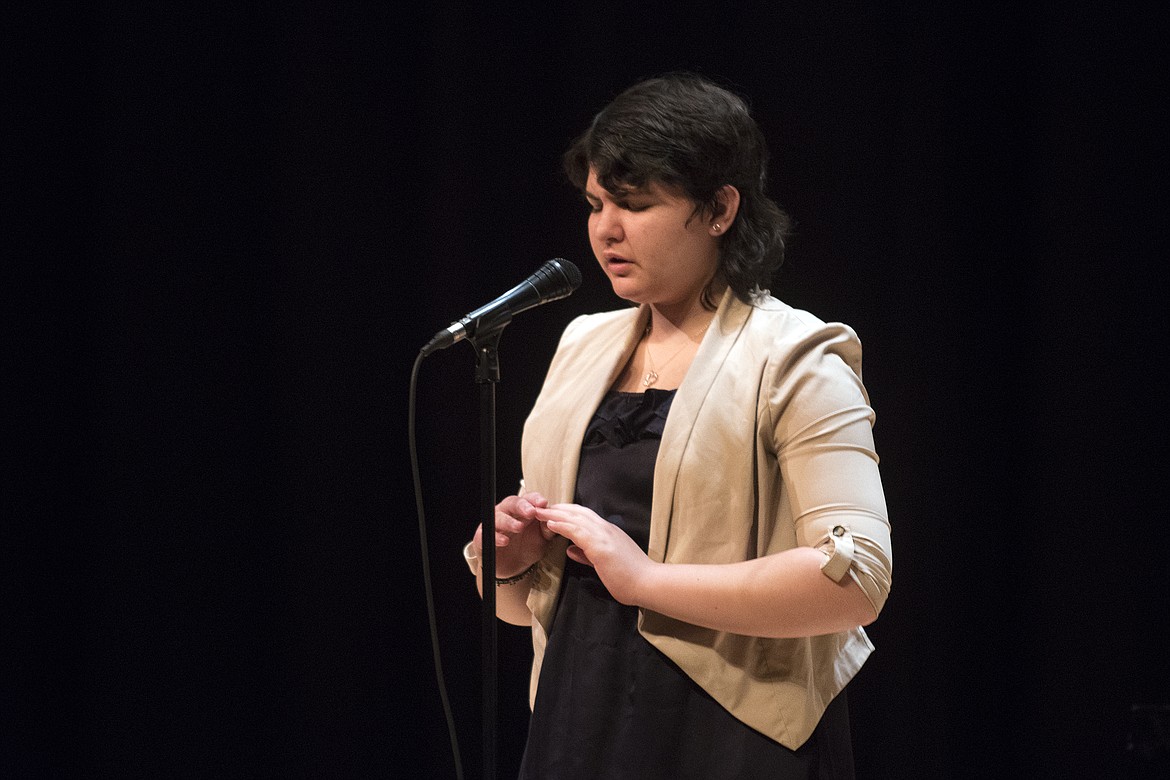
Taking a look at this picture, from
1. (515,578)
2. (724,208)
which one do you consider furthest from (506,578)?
(724,208)

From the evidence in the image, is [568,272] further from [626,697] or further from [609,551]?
[626,697]

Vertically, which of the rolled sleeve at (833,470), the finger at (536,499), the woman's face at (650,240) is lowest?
the finger at (536,499)

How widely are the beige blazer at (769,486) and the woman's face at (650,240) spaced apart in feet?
0.27

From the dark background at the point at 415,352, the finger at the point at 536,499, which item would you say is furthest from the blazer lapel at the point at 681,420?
the dark background at the point at 415,352

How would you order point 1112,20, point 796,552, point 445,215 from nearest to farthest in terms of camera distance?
point 796,552, point 1112,20, point 445,215

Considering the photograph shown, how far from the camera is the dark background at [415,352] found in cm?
205

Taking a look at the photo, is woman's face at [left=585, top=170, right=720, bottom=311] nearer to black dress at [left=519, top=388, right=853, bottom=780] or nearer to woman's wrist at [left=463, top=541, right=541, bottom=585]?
black dress at [left=519, top=388, right=853, bottom=780]

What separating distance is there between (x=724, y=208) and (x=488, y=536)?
50cm

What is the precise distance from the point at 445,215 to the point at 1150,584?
152 centimetres

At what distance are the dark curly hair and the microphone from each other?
5.1 inches

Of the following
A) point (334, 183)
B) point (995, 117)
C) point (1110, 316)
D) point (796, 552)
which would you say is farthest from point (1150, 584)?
point (334, 183)

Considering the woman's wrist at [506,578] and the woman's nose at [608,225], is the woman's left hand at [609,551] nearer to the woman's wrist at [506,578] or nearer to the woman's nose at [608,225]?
the woman's wrist at [506,578]

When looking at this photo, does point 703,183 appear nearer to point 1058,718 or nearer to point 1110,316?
point 1110,316

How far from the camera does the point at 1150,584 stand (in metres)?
2.02
